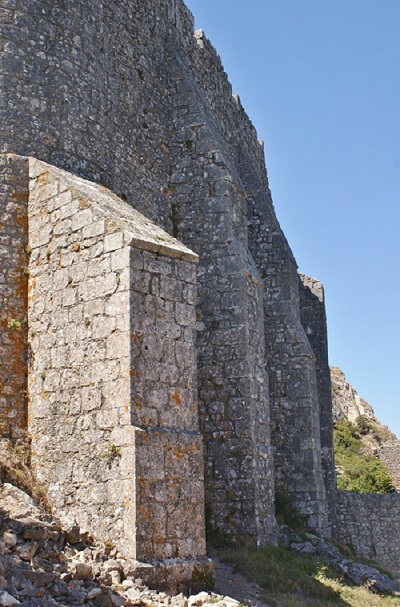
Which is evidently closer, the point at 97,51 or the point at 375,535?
the point at 97,51

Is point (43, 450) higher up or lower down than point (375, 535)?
higher up

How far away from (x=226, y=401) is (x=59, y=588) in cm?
576

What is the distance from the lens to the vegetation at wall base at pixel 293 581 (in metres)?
10.5

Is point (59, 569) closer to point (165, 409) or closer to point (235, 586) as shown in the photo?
point (165, 409)

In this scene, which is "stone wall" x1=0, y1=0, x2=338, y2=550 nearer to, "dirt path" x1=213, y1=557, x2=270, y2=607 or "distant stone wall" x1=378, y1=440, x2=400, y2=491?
"dirt path" x1=213, y1=557, x2=270, y2=607

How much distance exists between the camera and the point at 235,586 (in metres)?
10.2

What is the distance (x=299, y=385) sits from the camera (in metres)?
16.0

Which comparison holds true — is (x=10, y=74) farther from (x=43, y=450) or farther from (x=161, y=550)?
(x=161, y=550)

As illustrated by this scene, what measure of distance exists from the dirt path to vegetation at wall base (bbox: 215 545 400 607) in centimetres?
11

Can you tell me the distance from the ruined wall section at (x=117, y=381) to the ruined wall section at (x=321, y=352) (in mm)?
9728

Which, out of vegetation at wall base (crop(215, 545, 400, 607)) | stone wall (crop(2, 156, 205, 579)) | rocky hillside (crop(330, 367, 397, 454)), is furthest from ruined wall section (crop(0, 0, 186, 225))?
rocky hillside (crop(330, 367, 397, 454))

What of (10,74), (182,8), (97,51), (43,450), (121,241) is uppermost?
(182,8)

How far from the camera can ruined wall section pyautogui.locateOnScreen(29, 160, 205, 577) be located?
8445 millimetres

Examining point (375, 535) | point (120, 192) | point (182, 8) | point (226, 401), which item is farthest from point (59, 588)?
point (375, 535)
